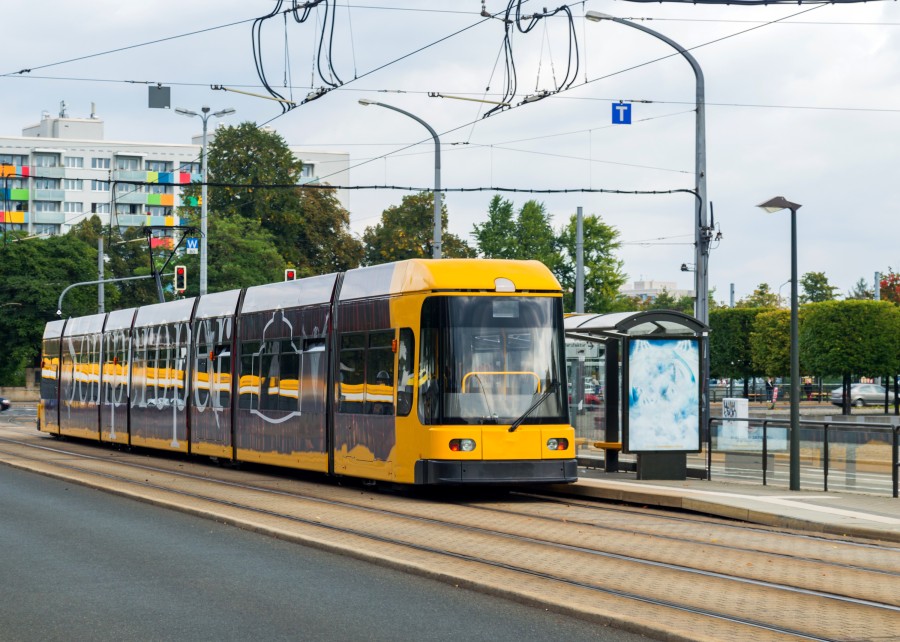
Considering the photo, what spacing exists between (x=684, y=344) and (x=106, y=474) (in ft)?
31.5

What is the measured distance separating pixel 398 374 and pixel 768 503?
4780mm

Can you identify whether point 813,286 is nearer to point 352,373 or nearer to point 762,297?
point 762,297

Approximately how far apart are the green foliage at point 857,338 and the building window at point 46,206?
94888mm

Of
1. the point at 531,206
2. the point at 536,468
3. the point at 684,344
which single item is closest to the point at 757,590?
the point at 536,468

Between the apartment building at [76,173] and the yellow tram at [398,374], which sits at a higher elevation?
the apartment building at [76,173]

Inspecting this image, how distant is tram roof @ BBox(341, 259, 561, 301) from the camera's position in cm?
1780

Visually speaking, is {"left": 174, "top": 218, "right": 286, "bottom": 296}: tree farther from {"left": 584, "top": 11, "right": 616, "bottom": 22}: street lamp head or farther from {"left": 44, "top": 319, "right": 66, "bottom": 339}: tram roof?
{"left": 584, "top": 11, "right": 616, "bottom": 22}: street lamp head

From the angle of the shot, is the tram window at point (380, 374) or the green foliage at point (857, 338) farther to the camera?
the green foliage at point (857, 338)

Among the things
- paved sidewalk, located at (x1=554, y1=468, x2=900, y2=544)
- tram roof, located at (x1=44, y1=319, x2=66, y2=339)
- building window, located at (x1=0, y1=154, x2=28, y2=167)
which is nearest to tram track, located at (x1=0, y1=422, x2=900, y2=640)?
paved sidewalk, located at (x1=554, y1=468, x2=900, y2=544)

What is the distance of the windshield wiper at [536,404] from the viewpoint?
17.4 metres

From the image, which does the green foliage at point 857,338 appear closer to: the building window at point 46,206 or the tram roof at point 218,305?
the tram roof at point 218,305

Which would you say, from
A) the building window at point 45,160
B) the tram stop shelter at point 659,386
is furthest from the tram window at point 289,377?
the building window at point 45,160

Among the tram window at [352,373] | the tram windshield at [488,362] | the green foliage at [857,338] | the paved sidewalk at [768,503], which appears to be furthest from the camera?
the green foliage at [857,338]

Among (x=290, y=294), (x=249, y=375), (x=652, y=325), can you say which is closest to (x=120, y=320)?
(x=249, y=375)
